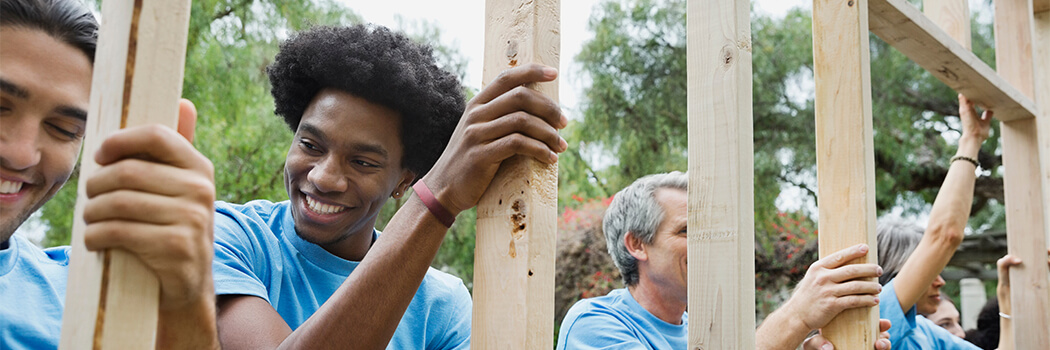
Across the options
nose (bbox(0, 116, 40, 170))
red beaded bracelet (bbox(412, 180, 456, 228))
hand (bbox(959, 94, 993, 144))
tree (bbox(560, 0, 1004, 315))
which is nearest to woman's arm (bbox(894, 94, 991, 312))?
hand (bbox(959, 94, 993, 144))

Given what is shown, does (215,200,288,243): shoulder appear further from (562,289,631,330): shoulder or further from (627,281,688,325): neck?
(627,281,688,325): neck

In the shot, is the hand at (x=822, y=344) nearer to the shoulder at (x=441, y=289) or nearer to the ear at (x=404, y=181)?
the shoulder at (x=441, y=289)

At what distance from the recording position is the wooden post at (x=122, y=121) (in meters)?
0.78

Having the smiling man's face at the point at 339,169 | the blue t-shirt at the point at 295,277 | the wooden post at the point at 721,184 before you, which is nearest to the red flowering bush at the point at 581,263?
the blue t-shirt at the point at 295,277

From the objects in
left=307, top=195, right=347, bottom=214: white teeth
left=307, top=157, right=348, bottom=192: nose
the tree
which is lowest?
left=307, top=195, right=347, bottom=214: white teeth

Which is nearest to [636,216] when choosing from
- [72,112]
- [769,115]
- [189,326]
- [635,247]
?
[635,247]

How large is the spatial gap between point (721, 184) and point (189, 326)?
103cm

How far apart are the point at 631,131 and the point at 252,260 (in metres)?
7.83

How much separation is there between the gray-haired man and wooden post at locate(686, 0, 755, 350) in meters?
0.53

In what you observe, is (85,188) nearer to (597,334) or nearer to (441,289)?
(441,289)

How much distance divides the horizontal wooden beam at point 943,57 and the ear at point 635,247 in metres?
1.03

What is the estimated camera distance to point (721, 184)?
1.56 m

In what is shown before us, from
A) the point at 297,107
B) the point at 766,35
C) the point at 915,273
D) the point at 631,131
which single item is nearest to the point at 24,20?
the point at 297,107

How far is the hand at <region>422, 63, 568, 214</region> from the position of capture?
1245mm
